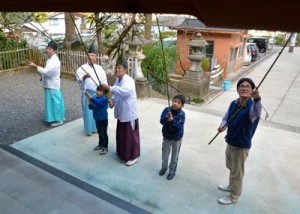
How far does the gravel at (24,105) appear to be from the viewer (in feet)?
17.0

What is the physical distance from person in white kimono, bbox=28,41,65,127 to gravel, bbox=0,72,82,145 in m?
0.22

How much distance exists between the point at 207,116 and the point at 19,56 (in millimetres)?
7372

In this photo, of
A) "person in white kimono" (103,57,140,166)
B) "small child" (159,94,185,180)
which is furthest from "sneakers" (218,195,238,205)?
"person in white kimono" (103,57,140,166)

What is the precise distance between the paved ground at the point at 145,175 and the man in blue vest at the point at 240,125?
0.45 metres

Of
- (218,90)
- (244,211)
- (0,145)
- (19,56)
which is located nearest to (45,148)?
(0,145)

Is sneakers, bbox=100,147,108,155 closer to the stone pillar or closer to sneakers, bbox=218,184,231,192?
sneakers, bbox=218,184,231,192

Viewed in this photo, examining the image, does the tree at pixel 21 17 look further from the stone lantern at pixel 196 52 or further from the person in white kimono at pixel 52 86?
the stone lantern at pixel 196 52

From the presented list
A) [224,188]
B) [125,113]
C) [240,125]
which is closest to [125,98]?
[125,113]

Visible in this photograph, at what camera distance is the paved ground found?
314 centimetres

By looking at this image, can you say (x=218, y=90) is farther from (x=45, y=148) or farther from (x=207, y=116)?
(x=45, y=148)

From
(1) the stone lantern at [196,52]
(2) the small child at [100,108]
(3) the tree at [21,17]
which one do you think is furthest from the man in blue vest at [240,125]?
(1) the stone lantern at [196,52]

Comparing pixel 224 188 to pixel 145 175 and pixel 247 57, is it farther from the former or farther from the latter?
pixel 247 57

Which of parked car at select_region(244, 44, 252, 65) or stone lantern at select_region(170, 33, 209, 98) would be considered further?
parked car at select_region(244, 44, 252, 65)

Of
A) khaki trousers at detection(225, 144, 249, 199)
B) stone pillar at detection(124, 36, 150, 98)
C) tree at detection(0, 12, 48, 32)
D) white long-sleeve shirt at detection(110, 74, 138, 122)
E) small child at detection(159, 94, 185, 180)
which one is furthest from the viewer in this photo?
stone pillar at detection(124, 36, 150, 98)
